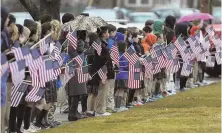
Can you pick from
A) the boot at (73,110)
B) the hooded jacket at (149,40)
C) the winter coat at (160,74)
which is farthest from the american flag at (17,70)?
the winter coat at (160,74)

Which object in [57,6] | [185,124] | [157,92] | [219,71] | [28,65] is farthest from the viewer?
[219,71]

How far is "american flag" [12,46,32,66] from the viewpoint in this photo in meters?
11.7

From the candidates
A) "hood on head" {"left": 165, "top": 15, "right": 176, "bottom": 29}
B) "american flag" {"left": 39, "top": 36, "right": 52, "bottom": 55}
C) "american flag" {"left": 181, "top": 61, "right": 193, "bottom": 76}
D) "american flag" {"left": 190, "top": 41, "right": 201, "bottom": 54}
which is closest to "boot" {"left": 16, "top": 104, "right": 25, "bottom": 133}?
"american flag" {"left": 39, "top": 36, "right": 52, "bottom": 55}

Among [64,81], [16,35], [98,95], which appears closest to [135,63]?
[98,95]

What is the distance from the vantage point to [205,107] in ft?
56.3

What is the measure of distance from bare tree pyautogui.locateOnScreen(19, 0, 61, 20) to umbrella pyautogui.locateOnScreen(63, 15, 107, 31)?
2693mm

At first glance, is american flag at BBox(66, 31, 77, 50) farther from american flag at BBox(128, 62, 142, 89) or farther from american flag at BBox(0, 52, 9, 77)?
american flag at BBox(0, 52, 9, 77)

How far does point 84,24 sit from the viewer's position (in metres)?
15.2

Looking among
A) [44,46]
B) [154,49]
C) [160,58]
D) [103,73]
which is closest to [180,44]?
[160,58]

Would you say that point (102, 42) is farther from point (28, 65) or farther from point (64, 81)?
point (28, 65)

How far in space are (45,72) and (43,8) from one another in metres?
5.76

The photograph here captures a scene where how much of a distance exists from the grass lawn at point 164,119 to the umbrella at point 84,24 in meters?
1.61

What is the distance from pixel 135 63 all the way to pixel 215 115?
2417 mm

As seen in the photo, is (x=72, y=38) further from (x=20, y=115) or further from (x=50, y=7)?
(x=50, y=7)
